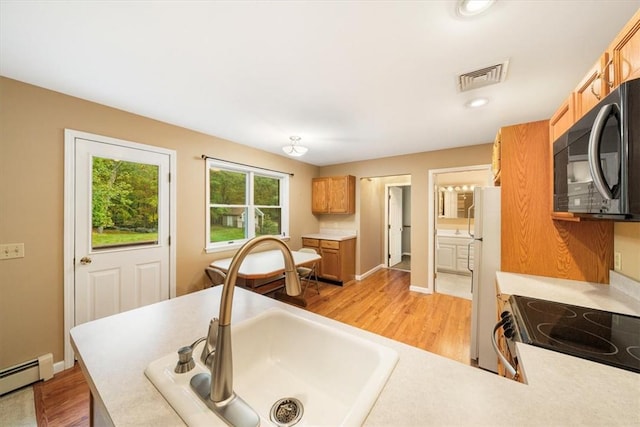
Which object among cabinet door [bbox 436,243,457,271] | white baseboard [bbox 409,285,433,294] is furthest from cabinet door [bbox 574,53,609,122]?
cabinet door [bbox 436,243,457,271]

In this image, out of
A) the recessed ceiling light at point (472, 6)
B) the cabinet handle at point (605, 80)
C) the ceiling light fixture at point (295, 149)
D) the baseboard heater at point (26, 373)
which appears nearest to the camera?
the cabinet handle at point (605, 80)

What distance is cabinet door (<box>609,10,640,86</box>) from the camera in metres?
0.81

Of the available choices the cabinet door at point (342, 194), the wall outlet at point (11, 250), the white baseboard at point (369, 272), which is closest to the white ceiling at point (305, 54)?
the wall outlet at point (11, 250)

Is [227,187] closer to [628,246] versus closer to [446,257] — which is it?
[628,246]

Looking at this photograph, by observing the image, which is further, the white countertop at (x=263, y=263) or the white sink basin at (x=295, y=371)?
the white countertop at (x=263, y=263)

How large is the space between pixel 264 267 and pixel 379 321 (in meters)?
1.60

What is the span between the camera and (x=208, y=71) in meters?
1.72

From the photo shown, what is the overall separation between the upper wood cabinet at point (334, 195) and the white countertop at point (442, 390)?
3.67 m

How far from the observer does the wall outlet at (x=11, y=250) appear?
5.72 ft

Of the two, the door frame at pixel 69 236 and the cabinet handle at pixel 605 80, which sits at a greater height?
the cabinet handle at pixel 605 80

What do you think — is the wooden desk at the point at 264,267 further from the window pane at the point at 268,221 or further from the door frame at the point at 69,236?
the door frame at the point at 69,236

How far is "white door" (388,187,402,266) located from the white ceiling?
10.6 feet

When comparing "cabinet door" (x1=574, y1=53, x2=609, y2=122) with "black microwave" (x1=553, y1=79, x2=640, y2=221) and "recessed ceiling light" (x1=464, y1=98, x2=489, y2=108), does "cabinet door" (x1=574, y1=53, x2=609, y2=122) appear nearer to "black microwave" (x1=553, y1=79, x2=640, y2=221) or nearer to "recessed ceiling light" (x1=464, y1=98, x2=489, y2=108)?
"black microwave" (x1=553, y1=79, x2=640, y2=221)

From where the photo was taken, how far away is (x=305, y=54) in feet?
5.00
